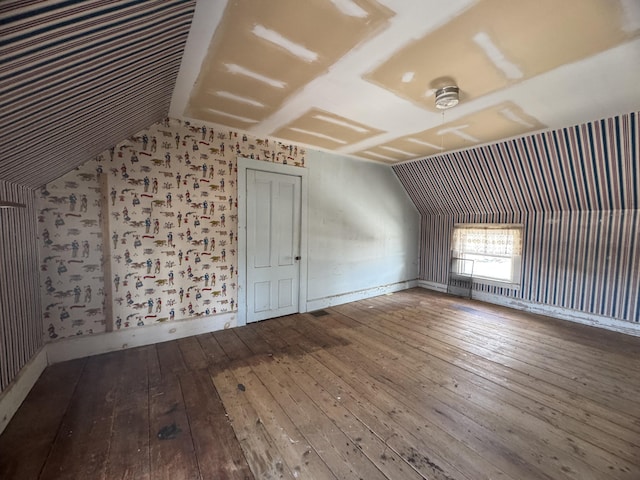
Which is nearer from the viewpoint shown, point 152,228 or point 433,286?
point 152,228

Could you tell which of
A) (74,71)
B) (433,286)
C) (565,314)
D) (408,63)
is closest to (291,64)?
(408,63)

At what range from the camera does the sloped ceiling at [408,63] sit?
149 cm

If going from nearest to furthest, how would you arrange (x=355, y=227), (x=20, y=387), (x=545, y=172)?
(x=20, y=387) < (x=545, y=172) < (x=355, y=227)

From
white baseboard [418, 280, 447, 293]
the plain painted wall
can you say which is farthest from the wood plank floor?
white baseboard [418, 280, 447, 293]

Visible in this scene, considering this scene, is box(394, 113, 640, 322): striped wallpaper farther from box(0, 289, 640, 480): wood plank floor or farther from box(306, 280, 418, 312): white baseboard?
box(306, 280, 418, 312): white baseboard

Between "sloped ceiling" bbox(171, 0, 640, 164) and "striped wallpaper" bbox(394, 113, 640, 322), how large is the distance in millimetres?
524

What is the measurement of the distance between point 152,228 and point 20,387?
166 centimetres

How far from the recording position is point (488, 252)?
506cm

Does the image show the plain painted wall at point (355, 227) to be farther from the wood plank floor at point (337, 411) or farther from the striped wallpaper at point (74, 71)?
the striped wallpaper at point (74, 71)

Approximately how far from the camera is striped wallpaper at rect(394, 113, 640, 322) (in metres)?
3.23

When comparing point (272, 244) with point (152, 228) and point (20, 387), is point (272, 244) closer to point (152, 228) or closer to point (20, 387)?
point (152, 228)

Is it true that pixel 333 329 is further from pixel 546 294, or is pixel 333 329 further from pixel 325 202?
pixel 546 294

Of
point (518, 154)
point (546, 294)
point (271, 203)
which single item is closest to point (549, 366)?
point (546, 294)

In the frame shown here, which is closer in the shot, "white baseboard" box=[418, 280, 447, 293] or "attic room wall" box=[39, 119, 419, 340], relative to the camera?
"attic room wall" box=[39, 119, 419, 340]
